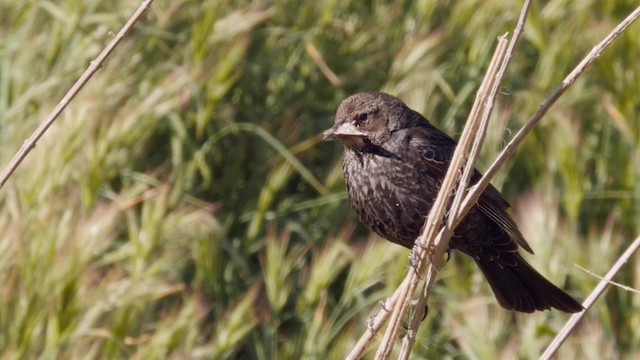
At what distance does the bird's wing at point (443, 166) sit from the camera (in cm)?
361

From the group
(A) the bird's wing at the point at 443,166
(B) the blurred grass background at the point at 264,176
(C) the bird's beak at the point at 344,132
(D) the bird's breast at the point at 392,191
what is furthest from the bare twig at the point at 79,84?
(B) the blurred grass background at the point at 264,176

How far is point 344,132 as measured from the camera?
3.54 metres

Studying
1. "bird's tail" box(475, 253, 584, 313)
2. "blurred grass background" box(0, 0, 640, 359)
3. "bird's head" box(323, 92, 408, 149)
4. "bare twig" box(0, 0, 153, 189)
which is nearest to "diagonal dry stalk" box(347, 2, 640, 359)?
"bare twig" box(0, 0, 153, 189)

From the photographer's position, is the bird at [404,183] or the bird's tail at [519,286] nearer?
the bird at [404,183]

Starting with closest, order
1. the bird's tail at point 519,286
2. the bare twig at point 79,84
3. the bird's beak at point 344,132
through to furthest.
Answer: the bare twig at point 79,84, the bird's beak at point 344,132, the bird's tail at point 519,286

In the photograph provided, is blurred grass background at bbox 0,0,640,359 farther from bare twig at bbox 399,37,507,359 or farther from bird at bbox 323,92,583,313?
bare twig at bbox 399,37,507,359

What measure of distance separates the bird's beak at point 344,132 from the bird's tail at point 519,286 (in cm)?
63

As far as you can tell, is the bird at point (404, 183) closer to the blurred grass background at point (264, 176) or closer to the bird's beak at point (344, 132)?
the bird's beak at point (344, 132)

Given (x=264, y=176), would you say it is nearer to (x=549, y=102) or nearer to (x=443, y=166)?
(x=443, y=166)

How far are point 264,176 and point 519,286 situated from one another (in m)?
1.87

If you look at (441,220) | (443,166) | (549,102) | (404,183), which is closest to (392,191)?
(404,183)

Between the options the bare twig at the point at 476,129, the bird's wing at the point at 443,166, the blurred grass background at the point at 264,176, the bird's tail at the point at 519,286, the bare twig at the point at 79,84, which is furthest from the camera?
the blurred grass background at the point at 264,176

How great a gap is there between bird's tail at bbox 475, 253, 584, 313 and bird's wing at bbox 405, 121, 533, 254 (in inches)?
7.9

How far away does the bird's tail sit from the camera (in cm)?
383
